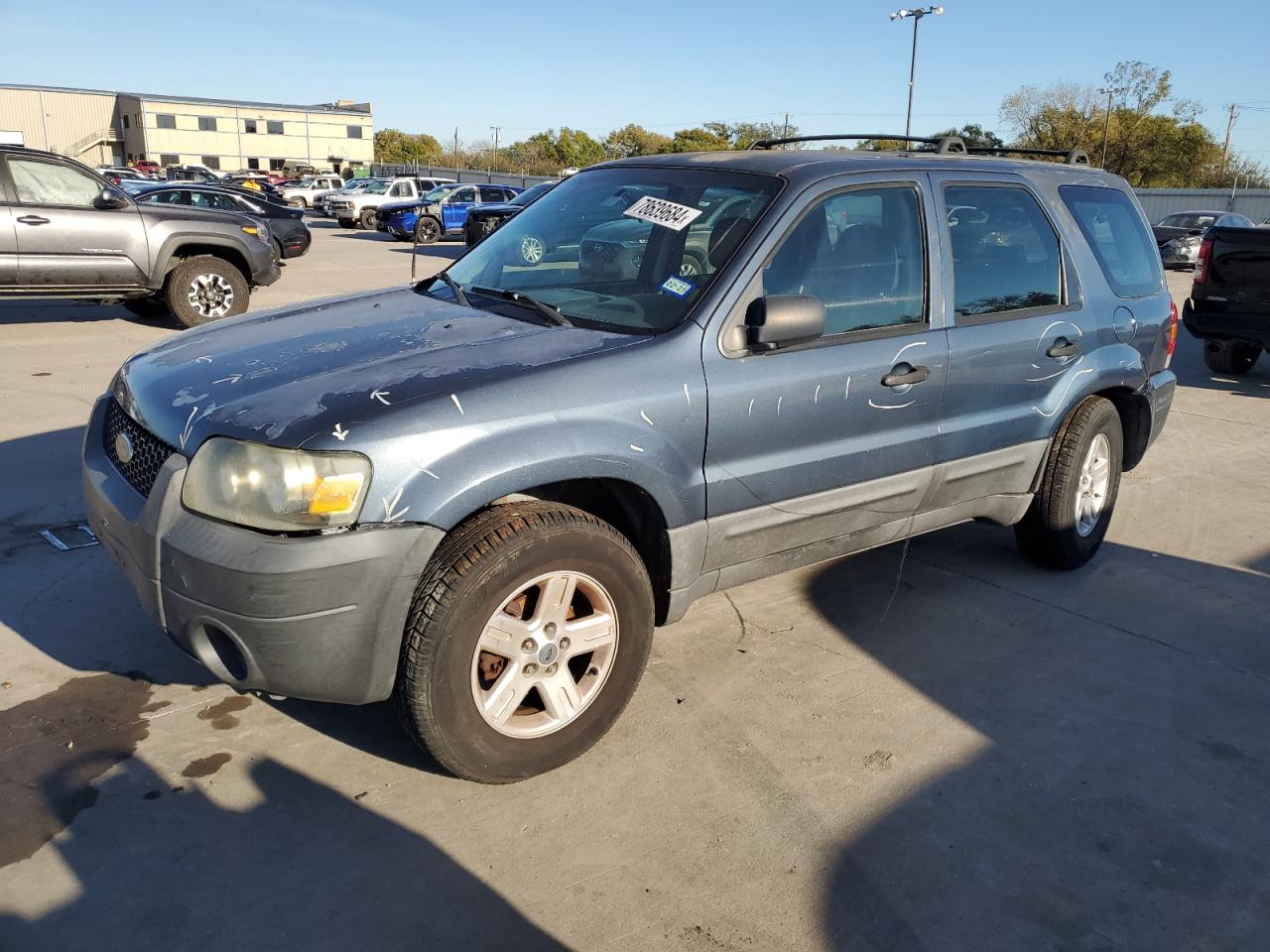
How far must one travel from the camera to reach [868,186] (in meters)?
3.72

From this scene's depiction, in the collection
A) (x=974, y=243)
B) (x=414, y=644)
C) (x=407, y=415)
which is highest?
(x=974, y=243)

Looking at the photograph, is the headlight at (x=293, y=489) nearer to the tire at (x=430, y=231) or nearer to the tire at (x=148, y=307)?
the tire at (x=148, y=307)

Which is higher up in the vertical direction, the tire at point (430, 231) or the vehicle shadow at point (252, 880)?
the tire at point (430, 231)

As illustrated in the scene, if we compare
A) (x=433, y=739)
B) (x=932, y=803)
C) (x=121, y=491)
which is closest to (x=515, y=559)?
(x=433, y=739)

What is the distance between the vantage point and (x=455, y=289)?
398cm

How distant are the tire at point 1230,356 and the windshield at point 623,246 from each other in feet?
28.8

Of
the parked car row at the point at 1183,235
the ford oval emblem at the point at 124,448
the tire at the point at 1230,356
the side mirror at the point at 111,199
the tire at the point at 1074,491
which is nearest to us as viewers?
the ford oval emblem at the point at 124,448

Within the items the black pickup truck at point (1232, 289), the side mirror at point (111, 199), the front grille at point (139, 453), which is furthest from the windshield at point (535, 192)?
the black pickup truck at point (1232, 289)

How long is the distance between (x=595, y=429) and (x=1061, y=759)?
186cm

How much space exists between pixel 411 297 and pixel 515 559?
1599 millimetres

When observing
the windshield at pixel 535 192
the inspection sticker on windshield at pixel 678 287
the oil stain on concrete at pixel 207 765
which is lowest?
the oil stain on concrete at pixel 207 765

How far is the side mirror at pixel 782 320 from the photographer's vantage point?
3.19 m

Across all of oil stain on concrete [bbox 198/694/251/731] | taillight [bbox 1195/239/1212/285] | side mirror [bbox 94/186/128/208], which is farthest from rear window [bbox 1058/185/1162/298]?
side mirror [bbox 94/186/128/208]

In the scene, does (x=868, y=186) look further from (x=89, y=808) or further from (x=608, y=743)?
(x=89, y=808)
